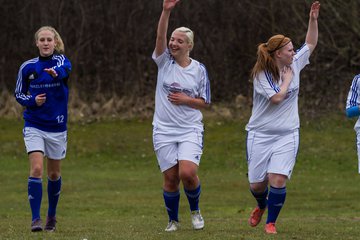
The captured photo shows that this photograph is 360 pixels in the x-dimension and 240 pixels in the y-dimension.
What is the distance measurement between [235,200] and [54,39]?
8893 millimetres

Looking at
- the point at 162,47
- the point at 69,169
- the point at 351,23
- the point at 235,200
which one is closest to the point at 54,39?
the point at 162,47

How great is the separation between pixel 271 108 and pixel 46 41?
2.52m

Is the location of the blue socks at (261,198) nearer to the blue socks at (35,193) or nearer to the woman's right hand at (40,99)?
the blue socks at (35,193)

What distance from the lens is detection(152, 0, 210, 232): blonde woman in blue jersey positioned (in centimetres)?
1069

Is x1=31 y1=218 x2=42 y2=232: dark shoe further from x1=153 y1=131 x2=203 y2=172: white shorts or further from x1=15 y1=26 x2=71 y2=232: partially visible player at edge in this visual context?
x1=153 y1=131 x2=203 y2=172: white shorts

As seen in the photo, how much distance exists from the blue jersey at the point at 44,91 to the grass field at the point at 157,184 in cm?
119

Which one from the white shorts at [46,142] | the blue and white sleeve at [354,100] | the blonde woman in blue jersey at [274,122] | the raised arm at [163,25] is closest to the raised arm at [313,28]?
the blonde woman in blue jersey at [274,122]

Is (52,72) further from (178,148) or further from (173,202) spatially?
(173,202)

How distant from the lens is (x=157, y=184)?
21219 millimetres

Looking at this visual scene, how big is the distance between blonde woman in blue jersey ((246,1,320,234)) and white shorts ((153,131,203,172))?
556mm

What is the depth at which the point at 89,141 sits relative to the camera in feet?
84.9

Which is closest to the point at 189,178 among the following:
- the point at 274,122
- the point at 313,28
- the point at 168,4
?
the point at 274,122

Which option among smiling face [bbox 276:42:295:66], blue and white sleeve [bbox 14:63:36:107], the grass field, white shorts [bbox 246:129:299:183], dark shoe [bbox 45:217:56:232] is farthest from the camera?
the grass field

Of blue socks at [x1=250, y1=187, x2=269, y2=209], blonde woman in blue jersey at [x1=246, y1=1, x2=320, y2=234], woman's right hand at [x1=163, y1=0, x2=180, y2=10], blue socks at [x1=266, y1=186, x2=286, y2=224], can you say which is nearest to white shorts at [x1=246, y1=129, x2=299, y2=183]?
blonde woman in blue jersey at [x1=246, y1=1, x2=320, y2=234]
